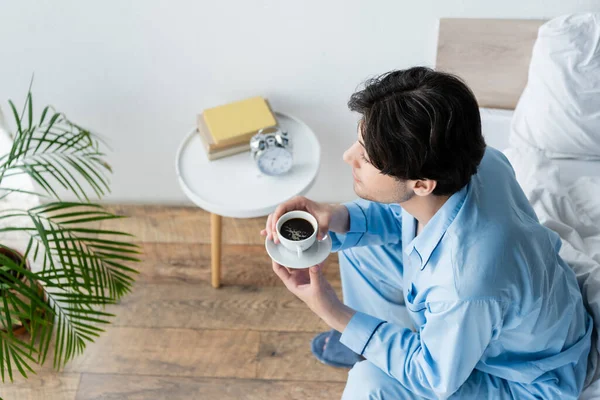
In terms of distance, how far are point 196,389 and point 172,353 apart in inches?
5.8

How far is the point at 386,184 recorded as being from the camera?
1.17 m

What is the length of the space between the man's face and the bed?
0.49 meters

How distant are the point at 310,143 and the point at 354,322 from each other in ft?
2.17

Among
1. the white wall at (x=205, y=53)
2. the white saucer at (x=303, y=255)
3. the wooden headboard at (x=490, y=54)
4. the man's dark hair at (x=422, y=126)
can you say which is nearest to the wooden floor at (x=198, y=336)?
the white wall at (x=205, y=53)

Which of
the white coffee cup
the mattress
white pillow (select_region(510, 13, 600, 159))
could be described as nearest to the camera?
the white coffee cup

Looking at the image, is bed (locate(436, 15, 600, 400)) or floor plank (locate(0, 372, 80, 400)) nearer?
bed (locate(436, 15, 600, 400))

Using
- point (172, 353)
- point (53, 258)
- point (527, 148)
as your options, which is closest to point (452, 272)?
point (527, 148)

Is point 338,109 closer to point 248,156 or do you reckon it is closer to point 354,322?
point 248,156

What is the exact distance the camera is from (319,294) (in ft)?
4.25

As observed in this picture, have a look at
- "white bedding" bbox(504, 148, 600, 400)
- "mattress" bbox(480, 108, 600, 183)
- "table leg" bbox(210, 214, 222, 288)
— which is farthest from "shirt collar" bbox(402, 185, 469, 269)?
"table leg" bbox(210, 214, 222, 288)

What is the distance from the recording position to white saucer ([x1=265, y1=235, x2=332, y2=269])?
126 centimetres

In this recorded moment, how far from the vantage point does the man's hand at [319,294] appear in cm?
129

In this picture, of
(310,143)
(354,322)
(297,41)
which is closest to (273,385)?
(354,322)

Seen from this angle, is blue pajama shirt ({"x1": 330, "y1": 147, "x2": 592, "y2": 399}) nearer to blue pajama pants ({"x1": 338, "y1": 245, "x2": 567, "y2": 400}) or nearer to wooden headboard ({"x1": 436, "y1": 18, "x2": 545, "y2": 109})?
blue pajama pants ({"x1": 338, "y1": 245, "x2": 567, "y2": 400})
